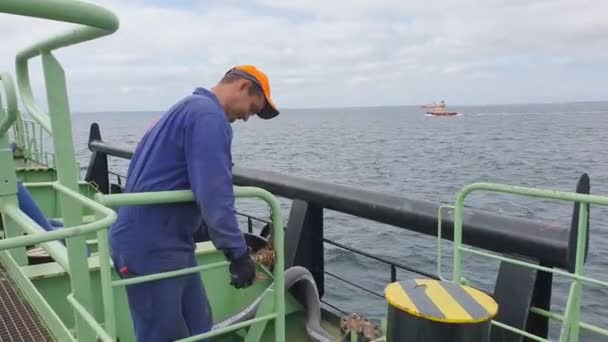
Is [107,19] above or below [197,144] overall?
above

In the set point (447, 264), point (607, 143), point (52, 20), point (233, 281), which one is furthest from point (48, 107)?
point (607, 143)

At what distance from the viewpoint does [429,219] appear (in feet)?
12.6

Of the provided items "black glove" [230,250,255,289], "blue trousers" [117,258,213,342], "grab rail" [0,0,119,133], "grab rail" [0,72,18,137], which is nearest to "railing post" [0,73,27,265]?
"grab rail" [0,72,18,137]

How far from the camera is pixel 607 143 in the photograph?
56.9 metres

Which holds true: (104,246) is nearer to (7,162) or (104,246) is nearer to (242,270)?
(242,270)

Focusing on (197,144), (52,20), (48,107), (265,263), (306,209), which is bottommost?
(265,263)

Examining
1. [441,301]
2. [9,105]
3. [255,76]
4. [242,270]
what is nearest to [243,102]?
[255,76]

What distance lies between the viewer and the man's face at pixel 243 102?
274 centimetres

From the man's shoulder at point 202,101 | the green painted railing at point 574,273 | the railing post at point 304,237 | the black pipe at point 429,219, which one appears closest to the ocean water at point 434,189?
the black pipe at point 429,219

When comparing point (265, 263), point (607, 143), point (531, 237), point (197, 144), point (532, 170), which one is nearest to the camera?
point (197, 144)

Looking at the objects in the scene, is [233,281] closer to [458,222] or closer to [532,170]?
[458,222]

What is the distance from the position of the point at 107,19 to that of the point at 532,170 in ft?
118

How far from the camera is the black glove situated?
2623mm

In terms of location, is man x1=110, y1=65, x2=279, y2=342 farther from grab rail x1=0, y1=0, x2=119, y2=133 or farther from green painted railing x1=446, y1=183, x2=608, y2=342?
green painted railing x1=446, y1=183, x2=608, y2=342
